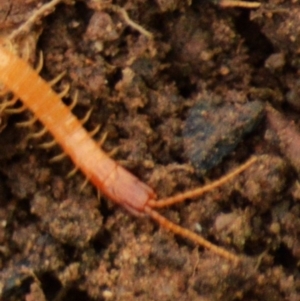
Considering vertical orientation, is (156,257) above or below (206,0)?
below

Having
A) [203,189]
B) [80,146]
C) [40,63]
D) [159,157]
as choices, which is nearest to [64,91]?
[40,63]

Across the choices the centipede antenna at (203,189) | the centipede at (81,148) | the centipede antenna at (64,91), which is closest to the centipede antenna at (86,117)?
the centipede at (81,148)

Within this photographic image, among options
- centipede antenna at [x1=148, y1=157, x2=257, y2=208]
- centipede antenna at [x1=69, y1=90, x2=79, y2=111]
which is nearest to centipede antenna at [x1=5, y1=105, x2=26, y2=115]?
centipede antenna at [x1=69, y1=90, x2=79, y2=111]

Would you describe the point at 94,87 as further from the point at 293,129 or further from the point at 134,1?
the point at 293,129

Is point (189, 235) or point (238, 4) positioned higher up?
point (238, 4)

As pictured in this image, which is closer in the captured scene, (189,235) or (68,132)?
(189,235)

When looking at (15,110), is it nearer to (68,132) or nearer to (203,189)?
(68,132)

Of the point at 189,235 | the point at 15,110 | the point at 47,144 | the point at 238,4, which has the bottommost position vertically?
the point at 189,235

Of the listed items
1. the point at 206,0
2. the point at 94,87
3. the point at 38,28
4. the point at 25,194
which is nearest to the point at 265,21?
the point at 206,0

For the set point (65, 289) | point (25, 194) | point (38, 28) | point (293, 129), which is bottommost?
point (65, 289)
